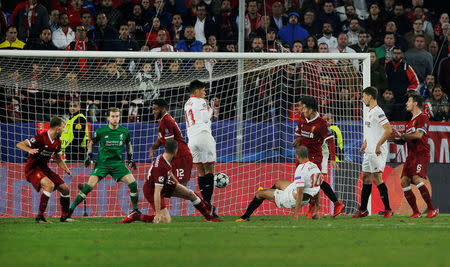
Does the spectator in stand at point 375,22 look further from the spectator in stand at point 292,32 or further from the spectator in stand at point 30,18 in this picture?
the spectator in stand at point 30,18

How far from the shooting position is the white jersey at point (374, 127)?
37.8ft

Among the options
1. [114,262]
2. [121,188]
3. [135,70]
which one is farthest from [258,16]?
[114,262]

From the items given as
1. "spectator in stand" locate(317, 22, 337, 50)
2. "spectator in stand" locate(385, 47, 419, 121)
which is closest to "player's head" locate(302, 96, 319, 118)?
"spectator in stand" locate(385, 47, 419, 121)

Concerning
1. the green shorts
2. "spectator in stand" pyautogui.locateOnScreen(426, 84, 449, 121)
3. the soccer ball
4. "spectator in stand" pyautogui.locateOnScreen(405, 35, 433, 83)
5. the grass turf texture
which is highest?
"spectator in stand" pyautogui.locateOnScreen(405, 35, 433, 83)

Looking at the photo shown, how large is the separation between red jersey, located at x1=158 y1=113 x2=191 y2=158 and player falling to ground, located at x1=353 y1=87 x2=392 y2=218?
109 inches

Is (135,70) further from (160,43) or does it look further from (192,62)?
(160,43)

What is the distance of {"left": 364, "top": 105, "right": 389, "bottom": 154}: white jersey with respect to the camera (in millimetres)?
11516

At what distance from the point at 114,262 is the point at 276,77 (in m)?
9.57

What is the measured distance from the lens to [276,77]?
14.5m

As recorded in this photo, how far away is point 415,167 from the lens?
11.5m

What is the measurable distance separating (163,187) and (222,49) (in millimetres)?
7394

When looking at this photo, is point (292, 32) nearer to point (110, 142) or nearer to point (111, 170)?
point (110, 142)

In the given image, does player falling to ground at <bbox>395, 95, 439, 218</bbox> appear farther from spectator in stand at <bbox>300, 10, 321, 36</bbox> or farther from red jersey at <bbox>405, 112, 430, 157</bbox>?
spectator in stand at <bbox>300, 10, 321, 36</bbox>

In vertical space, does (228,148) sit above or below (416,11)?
below
